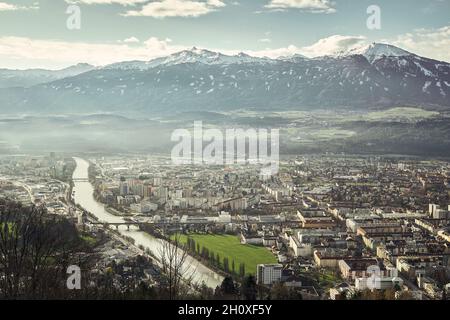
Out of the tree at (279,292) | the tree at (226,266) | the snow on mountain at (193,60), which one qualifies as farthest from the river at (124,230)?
the snow on mountain at (193,60)

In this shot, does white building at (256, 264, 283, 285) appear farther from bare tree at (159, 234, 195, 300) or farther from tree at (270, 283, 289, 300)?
bare tree at (159, 234, 195, 300)

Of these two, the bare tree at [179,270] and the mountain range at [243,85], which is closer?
the bare tree at [179,270]

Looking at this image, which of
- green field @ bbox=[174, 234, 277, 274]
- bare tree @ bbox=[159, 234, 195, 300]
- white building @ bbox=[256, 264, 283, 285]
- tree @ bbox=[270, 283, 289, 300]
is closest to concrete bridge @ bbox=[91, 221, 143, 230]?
green field @ bbox=[174, 234, 277, 274]

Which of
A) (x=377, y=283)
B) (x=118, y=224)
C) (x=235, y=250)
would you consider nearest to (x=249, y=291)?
(x=377, y=283)

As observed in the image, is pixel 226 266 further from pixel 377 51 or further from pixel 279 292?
pixel 377 51

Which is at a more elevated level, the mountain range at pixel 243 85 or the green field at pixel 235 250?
the mountain range at pixel 243 85

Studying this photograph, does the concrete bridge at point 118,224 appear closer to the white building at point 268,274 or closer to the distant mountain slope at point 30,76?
the white building at point 268,274
